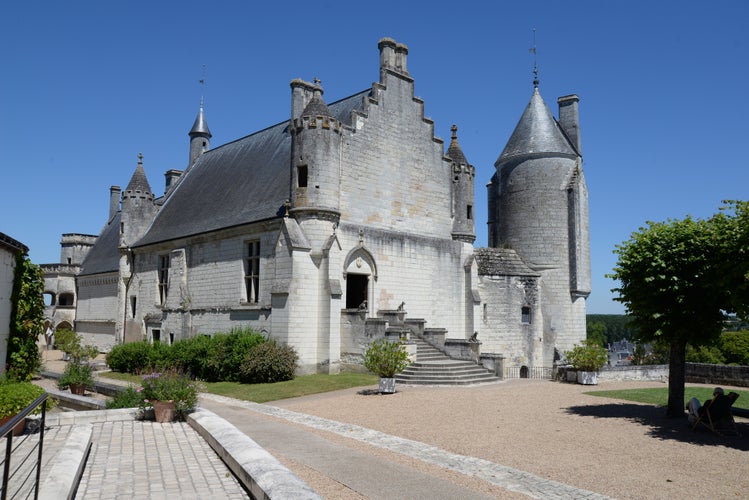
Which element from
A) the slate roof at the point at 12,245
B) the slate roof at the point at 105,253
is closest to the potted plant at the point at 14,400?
the slate roof at the point at 12,245

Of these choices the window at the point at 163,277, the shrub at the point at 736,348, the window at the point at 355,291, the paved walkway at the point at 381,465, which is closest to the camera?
the paved walkway at the point at 381,465

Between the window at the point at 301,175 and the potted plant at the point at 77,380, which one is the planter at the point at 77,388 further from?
the window at the point at 301,175

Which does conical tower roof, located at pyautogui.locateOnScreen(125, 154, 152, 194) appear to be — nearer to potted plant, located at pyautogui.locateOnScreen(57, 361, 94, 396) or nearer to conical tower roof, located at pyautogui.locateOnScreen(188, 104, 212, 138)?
conical tower roof, located at pyautogui.locateOnScreen(188, 104, 212, 138)

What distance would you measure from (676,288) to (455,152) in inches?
678

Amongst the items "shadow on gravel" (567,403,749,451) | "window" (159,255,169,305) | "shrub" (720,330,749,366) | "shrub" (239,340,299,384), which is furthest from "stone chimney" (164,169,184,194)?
"shrub" (720,330,749,366)

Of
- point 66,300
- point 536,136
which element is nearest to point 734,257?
point 536,136

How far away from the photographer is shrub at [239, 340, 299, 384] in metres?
19.6

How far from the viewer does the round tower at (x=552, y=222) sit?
96.2 ft

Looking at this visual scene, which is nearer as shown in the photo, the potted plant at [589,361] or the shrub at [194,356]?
the potted plant at [589,361]

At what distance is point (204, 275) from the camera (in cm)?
2606

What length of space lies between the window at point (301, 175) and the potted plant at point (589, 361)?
12049 millimetres

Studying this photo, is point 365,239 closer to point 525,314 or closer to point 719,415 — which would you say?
point 525,314

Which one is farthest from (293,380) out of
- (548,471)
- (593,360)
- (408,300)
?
(548,471)

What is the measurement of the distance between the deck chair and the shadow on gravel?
15 centimetres
